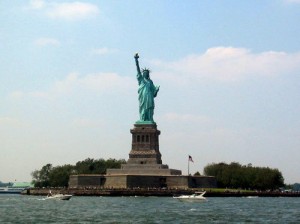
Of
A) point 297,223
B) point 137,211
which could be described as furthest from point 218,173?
point 297,223

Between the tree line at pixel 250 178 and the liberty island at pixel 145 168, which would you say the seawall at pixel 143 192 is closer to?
the liberty island at pixel 145 168

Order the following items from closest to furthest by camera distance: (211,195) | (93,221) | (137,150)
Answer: (93,221)
(211,195)
(137,150)

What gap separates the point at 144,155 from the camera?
117875mm

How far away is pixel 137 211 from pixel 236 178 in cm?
7329

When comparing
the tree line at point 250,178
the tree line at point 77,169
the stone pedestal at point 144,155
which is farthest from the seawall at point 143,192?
the tree line at point 77,169

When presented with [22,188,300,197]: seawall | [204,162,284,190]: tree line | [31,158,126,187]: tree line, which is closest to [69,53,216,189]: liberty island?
[22,188,300,197]: seawall

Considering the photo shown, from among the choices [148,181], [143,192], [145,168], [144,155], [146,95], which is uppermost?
[146,95]

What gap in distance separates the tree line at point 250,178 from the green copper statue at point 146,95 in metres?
26.3

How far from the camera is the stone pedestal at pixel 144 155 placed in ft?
383

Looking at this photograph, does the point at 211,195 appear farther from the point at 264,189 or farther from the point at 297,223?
the point at 297,223

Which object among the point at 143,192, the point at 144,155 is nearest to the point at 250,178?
the point at 144,155

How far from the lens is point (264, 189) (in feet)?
447

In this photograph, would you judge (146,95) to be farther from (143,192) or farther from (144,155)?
(143,192)

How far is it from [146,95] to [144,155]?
10.5 m
